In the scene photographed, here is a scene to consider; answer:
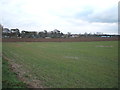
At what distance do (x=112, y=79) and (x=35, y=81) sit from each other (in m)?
3.96

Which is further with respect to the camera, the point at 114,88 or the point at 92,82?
the point at 92,82

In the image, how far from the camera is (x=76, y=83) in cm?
796

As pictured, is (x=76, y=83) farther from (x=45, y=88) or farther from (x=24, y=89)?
(x=24, y=89)

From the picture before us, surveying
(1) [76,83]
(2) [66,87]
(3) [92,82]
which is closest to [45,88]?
(2) [66,87]

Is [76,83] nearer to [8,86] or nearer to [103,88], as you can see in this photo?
[103,88]

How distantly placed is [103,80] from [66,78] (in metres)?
1.88

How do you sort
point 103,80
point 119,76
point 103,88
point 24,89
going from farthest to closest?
1. point 119,76
2. point 103,80
3. point 103,88
4. point 24,89

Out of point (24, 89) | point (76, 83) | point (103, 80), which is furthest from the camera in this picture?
point (103, 80)

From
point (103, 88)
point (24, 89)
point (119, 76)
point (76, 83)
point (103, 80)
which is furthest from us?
point (119, 76)

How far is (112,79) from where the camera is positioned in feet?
29.0

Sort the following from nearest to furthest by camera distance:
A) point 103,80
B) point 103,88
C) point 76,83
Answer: point 103,88 < point 76,83 < point 103,80

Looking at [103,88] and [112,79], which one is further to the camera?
[112,79]

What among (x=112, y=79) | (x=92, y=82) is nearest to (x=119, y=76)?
(x=112, y=79)

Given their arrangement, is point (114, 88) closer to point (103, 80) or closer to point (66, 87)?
point (103, 80)
